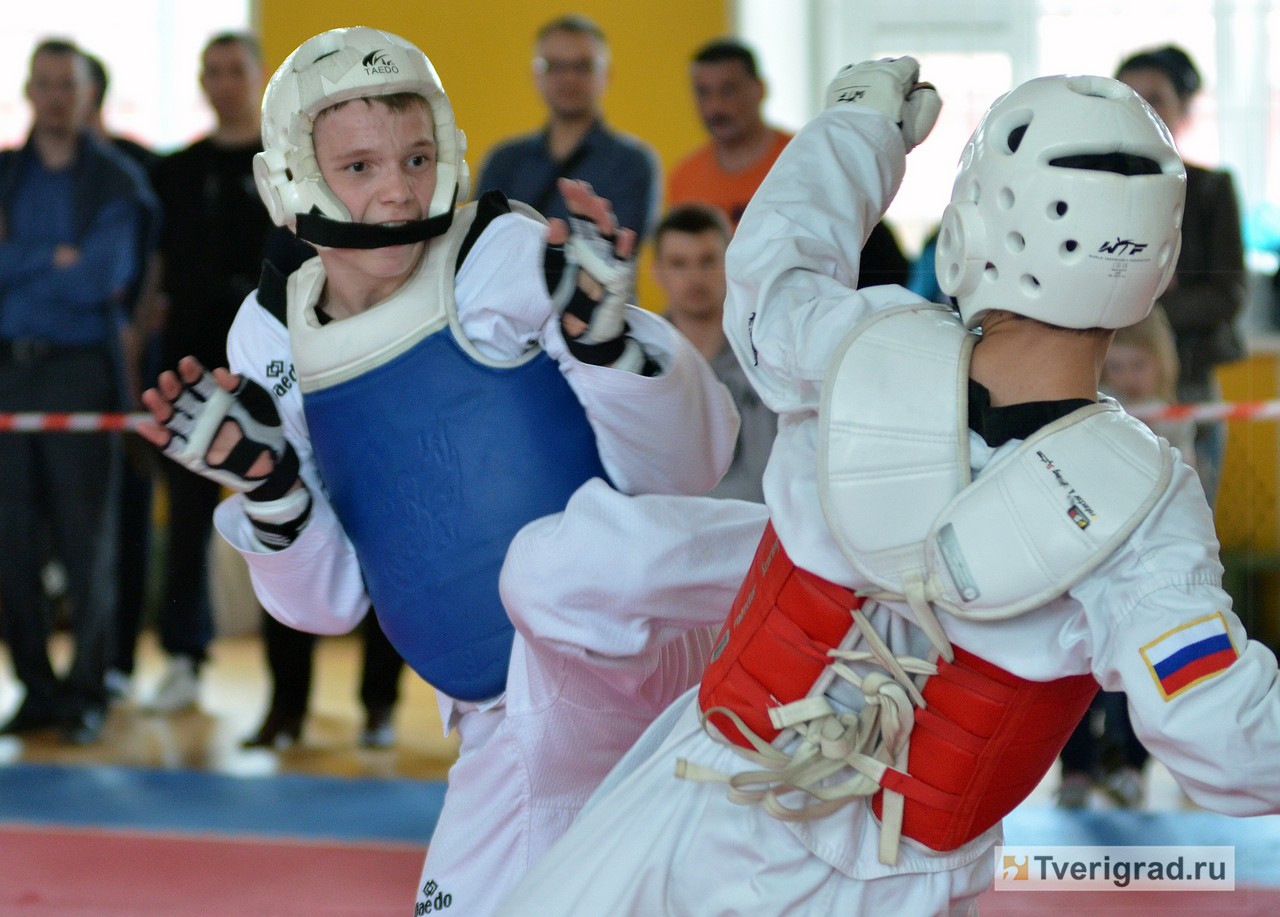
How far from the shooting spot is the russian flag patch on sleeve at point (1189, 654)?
1573 mm

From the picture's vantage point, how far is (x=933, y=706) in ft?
5.99

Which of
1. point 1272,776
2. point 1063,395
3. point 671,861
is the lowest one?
point 671,861

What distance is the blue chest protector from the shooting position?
232 centimetres

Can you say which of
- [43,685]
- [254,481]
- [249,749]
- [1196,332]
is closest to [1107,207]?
[254,481]

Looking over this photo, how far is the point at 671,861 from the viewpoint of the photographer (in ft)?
6.32

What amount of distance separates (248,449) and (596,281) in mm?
625

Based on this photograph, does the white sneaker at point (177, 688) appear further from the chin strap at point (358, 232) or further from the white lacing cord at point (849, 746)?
the white lacing cord at point (849, 746)

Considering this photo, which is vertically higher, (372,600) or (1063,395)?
(1063,395)

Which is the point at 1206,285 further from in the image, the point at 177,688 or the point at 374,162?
the point at 177,688

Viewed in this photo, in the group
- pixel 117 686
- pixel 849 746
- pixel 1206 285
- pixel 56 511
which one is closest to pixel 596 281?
pixel 849 746

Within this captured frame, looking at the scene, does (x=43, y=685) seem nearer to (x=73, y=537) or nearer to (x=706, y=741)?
(x=73, y=537)

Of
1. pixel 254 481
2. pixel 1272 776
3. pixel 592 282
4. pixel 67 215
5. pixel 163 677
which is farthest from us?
pixel 163 677

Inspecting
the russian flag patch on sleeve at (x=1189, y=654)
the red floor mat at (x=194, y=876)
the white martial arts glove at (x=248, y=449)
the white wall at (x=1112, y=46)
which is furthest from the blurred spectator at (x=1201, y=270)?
the white wall at (x=1112, y=46)

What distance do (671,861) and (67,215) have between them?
3.67 metres
